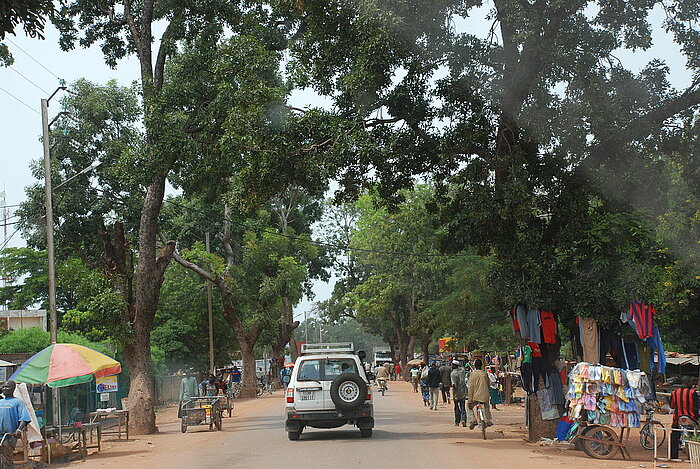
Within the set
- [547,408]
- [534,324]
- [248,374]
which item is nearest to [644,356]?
[547,408]

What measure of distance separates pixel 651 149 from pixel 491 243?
3.87m

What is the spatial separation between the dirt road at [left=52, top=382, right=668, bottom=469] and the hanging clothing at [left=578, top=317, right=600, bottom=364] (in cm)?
190

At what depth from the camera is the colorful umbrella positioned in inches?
660

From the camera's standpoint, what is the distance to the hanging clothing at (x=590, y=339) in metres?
16.0

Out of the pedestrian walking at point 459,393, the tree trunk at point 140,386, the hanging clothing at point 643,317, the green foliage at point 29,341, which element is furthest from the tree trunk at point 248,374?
the hanging clothing at point 643,317

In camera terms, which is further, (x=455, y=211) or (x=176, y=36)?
(x=176, y=36)

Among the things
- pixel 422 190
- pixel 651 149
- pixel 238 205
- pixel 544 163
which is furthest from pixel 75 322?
pixel 422 190

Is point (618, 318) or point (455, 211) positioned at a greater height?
point (455, 211)

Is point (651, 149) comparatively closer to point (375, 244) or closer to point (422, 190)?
point (422, 190)

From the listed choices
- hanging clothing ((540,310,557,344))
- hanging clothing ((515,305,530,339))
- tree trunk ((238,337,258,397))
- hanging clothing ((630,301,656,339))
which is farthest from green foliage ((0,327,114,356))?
hanging clothing ((630,301,656,339))

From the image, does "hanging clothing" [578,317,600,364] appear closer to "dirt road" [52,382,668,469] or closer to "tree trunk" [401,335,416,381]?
"dirt road" [52,382,668,469]

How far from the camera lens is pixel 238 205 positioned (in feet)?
63.8

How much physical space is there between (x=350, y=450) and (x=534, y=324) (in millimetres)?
4521

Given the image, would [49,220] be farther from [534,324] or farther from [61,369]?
[534,324]
